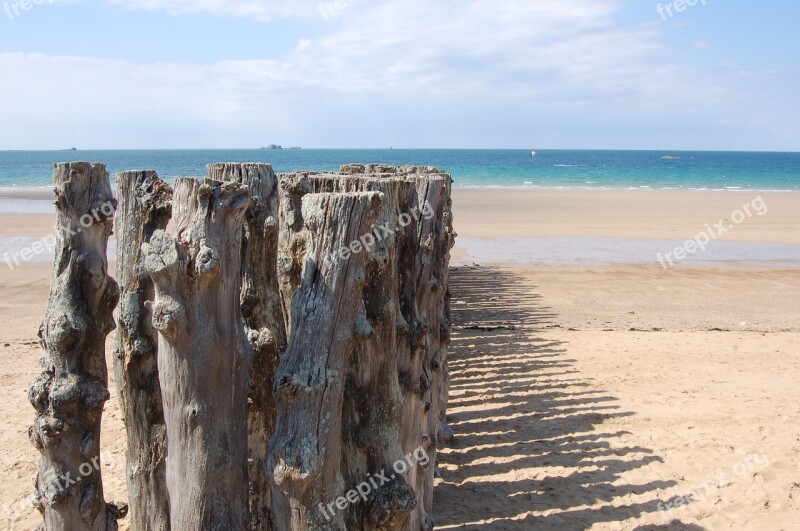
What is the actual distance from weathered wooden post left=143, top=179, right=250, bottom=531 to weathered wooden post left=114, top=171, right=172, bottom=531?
1.47 feet

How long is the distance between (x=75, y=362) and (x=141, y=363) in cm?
40

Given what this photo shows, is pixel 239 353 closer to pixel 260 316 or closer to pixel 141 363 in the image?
pixel 260 316

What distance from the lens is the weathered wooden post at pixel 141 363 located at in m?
3.55

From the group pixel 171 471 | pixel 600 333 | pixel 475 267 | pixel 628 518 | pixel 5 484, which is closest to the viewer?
pixel 171 471

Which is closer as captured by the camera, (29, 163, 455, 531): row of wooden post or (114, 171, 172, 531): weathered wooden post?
(29, 163, 455, 531): row of wooden post

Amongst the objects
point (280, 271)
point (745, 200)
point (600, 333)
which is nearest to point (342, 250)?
point (280, 271)

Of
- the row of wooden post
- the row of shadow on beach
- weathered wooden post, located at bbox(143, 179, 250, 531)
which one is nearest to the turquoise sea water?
the row of shadow on beach

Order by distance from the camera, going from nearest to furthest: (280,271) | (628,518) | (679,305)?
(280,271), (628,518), (679,305)

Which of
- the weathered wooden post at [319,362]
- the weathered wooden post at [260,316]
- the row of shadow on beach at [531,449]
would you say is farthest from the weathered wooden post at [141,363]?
the row of shadow on beach at [531,449]

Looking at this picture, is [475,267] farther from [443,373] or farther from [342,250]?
[342,250]

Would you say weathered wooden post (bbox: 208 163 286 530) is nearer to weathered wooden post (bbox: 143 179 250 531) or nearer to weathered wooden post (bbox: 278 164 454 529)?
weathered wooden post (bbox: 278 164 454 529)

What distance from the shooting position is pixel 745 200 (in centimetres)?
3559

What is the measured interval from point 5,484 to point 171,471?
2.86 metres

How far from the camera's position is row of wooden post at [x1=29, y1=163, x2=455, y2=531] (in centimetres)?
288
